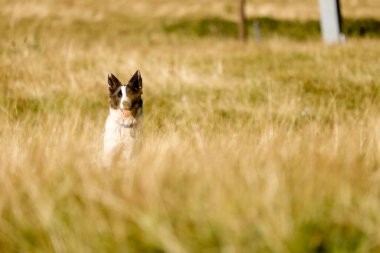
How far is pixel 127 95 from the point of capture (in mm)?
3727

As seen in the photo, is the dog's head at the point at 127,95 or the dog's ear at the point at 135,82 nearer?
the dog's head at the point at 127,95

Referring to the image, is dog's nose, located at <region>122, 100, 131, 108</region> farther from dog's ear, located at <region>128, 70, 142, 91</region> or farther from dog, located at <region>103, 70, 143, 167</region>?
dog's ear, located at <region>128, 70, 142, 91</region>

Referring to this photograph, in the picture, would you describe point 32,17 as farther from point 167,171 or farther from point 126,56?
point 167,171

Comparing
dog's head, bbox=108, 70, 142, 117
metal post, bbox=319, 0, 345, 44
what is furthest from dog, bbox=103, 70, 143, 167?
metal post, bbox=319, 0, 345, 44

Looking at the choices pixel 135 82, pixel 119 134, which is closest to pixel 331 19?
pixel 135 82

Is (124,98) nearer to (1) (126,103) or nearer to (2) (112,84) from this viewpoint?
(1) (126,103)

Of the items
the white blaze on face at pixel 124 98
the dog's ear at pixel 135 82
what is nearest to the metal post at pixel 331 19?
the dog's ear at pixel 135 82

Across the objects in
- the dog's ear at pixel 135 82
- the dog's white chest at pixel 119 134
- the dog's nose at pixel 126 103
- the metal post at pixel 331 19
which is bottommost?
the dog's white chest at pixel 119 134

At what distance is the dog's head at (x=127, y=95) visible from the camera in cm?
369

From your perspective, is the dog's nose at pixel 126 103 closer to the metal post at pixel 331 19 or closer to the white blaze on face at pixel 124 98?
the white blaze on face at pixel 124 98

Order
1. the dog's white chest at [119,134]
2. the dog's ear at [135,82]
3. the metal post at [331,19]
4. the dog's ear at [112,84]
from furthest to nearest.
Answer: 1. the metal post at [331,19]
2. the dog's ear at [112,84]
3. the dog's ear at [135,82]
4. the dog's white chest at [119,134]

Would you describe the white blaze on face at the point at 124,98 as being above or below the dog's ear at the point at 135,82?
below

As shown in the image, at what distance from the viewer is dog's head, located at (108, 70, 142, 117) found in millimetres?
3693

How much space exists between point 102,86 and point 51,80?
0.67 meters
